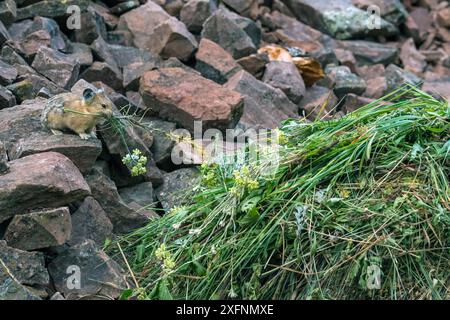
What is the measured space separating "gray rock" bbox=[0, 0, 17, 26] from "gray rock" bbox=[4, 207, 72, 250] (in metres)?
3.87

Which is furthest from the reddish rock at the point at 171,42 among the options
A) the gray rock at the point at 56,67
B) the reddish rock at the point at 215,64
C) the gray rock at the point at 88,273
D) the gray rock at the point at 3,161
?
the gray rock at the point at 88,273

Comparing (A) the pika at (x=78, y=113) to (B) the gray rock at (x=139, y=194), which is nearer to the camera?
(A) the pika at (x=78, y=113)

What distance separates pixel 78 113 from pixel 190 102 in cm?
173

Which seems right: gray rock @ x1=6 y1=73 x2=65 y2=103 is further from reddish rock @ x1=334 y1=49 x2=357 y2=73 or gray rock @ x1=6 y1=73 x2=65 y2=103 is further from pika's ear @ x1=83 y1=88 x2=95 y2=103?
reddish rock @ x1=334 y1=49 x2=357 y2=73

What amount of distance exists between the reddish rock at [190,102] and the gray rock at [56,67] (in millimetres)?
673

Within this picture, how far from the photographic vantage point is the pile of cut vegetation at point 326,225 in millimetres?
5938

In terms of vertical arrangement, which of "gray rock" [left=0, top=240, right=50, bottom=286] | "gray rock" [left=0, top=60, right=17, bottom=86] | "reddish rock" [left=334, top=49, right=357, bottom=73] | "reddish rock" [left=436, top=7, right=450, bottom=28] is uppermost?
"gray rock" [left=0, top=240, right=50, bottom=286]

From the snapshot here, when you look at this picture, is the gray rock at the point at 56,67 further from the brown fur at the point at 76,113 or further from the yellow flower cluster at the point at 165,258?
the yellow flower cluster at the point at 165,258

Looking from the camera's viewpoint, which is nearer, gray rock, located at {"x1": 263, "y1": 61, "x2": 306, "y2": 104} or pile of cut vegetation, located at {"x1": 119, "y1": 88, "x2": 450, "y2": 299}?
pile of cut vegetation, located at {"x1": 119, "y1": 88, "x2": 450, "y2": 299}

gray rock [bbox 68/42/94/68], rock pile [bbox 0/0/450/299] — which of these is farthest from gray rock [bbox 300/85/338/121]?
gray rock [bbox 68/42/94/68]

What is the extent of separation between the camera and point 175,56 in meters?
9.94

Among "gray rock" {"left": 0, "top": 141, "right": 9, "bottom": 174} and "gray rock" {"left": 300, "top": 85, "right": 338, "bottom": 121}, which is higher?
"gray rock" {"left": 0, "top": 141, "right": 9, "bottom": 174}

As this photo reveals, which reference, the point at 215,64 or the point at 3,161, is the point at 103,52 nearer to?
the point at 215,64

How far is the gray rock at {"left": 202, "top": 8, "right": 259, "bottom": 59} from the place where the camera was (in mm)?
10383
